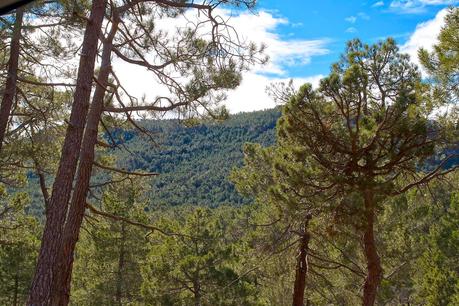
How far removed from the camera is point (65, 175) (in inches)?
179

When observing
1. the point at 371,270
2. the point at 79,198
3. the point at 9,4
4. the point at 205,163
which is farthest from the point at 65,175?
the point at 205,163

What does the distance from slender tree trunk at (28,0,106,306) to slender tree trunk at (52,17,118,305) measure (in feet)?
0.38

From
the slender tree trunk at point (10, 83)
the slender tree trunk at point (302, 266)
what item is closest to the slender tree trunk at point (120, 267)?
the slender tree trunk at point (302, 266)

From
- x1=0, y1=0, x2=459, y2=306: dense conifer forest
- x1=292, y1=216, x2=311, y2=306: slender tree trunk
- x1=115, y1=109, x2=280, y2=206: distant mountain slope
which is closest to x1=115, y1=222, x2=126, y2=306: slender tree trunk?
x1=0, y1=0, x2=459, y2=306: dense conifer forest

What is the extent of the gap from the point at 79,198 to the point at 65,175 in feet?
1.84

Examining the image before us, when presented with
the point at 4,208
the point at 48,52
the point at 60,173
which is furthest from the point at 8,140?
the point at 60,173

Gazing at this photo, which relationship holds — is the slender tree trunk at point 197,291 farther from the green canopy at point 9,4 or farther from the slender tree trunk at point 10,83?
the green canopy at point 9,4

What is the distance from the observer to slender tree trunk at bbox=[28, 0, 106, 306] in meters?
4.38

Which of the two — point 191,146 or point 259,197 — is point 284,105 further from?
point 191,146

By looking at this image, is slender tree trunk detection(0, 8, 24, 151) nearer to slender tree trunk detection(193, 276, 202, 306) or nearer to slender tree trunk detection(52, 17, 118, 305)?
slender tree trunk detection(52, 17, 118, 305)

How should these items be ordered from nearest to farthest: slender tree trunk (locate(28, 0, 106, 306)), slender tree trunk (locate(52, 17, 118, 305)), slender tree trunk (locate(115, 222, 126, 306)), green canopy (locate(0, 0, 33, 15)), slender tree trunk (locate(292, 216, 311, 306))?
green canopy (locate(0, 0, 33, 15)) → slender tree trunk (locate(28, 0, 106, 306)) → slender tree trunk (locate(52, 17, 118, 305)) → slender tree trunk (locate(292, 216, 311, 306)) → slender tree trunk (locate(115, 222, 126, 306))

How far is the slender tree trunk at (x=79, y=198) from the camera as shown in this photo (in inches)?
182

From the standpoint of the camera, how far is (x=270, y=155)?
940cm

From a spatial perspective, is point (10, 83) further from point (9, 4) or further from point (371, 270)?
point (371, 270)
